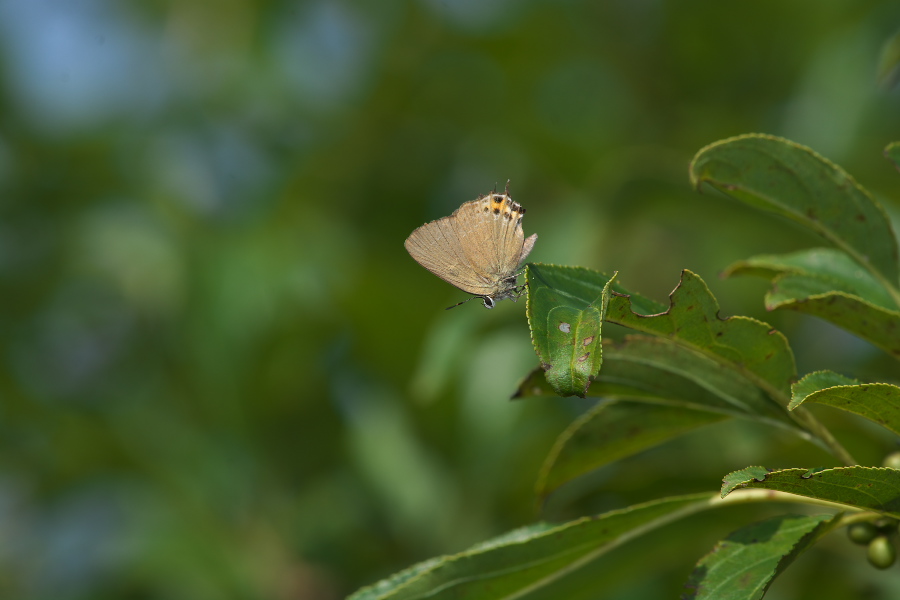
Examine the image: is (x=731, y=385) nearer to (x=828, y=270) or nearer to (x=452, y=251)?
(x=828, y=270)

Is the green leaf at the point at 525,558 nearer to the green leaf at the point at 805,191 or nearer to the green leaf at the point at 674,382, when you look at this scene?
the green leaf at the point at 674,382

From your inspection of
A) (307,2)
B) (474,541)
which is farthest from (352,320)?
(307,2)

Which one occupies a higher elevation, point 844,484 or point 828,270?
point 828,270

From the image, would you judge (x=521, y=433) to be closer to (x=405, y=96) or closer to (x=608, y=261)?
(x=608, y=261)

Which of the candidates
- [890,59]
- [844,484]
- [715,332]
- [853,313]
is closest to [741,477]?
[844,484]

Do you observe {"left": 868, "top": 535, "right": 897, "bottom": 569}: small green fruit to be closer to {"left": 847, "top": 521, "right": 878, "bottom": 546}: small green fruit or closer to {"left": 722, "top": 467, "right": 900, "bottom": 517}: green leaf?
{"left": 847, "top": 521, "right": 878, "bottom": 546}: small green fruit

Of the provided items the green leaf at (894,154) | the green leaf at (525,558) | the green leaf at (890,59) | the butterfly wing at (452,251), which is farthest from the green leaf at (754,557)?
the green leaf at (890,59)
